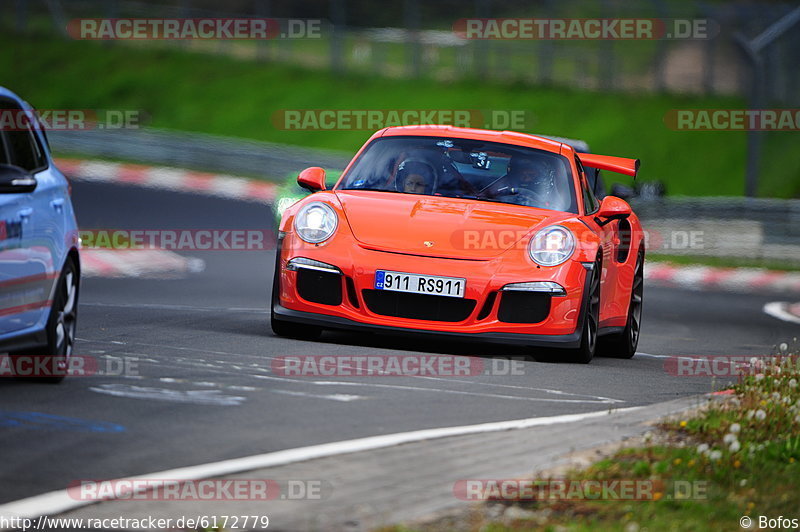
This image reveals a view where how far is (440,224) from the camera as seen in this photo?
10.1 meters

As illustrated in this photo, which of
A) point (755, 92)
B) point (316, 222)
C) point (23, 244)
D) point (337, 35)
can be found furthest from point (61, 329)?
point (337, 35)

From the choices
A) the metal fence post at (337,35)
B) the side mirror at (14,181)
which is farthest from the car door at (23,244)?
the metal fence post at (337,35)

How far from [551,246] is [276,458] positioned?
402 cm

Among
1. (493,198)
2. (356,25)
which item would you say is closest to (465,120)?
(356,25)

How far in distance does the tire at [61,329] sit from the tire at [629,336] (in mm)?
4518

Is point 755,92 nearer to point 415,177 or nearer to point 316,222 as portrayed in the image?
point 415,177

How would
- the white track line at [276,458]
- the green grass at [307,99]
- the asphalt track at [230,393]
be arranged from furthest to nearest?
the green grass at [307,99]
the asphalt track at [230,393]
the white track line at [276,458]

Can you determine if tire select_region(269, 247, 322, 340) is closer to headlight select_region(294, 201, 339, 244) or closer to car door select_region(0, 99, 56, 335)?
headlight select_region(294, 201, 339, 244)

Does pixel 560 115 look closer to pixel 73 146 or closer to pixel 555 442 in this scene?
pixel 73 146

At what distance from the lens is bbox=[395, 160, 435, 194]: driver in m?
10.9

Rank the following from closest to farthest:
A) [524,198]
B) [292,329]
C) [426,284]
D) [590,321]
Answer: [426,284]
[590,321]
[292,329]
[524,198]

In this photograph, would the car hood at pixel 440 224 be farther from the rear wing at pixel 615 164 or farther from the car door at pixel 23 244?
the car door at pixel 23 244

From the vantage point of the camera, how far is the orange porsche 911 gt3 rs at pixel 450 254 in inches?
389

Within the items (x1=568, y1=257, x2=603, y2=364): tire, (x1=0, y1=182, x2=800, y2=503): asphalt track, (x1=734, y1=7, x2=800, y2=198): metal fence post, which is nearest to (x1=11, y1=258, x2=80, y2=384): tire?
(x1=0, y1=182, x2=800, y2=503): asphalt track
